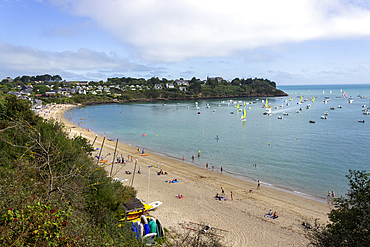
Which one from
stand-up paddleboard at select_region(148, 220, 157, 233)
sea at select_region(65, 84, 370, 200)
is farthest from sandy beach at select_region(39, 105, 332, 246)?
stand-up paddleboard at select_region(148, 220, 157, 233)

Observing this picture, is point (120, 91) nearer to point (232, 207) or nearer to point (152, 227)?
point (232, 207)

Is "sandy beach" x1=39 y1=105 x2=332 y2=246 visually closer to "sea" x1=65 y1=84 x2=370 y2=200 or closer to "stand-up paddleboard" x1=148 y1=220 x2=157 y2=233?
"sea" x1=65 y1=84 x2=370 y2=200

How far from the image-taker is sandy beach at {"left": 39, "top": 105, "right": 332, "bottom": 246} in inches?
540

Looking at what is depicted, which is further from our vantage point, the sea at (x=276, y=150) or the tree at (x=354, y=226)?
the sea at (x=276, y=150)

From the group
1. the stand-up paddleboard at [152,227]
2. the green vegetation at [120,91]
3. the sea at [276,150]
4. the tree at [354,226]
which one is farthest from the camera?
the green vegetation at [120,91]

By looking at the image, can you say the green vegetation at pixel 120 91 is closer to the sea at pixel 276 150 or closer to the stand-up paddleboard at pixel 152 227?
the sea at pixel 276 150

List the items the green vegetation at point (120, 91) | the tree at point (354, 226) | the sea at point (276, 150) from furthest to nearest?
the green vegetation at point (120, 91)
the sea at point (276, 150)
the tree at point (354, 226)

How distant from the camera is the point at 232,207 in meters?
17.4

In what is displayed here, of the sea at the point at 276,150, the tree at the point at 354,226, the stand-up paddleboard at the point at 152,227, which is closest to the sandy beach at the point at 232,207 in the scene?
the sea at the point at 276,150

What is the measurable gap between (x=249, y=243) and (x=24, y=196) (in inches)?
448

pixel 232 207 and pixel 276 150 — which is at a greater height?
pixel 276 150

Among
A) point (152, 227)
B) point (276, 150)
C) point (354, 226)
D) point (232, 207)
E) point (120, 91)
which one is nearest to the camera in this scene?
point (354, 226)

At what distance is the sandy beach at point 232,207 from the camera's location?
13.7 m

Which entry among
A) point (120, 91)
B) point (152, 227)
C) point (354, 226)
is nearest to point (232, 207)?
point (152, 227)
